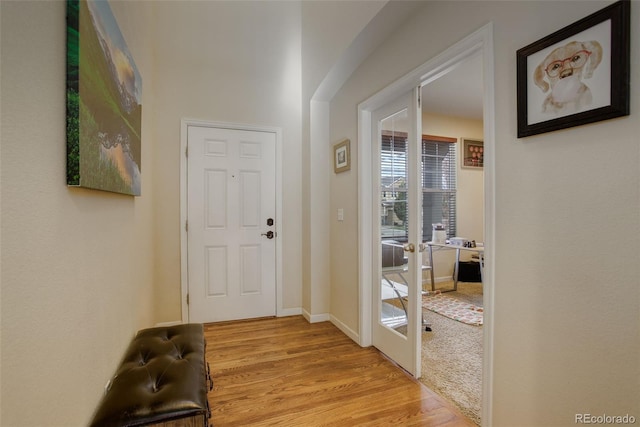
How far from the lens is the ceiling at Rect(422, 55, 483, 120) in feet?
10.8

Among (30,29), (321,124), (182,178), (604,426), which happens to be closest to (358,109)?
(321,124)

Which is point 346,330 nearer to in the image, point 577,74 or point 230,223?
point 230,223

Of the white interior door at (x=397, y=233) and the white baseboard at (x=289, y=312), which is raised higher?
the white interior door at (x=397, y=233)

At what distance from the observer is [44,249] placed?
A: 2.77 ft

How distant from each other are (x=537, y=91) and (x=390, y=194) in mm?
1311

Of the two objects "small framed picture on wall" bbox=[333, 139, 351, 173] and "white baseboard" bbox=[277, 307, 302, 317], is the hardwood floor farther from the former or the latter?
"small framed picture on wall" bbox=[333, 139, 351, 173]

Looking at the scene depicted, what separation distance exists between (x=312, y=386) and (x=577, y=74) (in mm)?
2235

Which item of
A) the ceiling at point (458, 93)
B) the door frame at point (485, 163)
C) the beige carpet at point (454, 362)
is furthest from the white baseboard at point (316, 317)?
the ceiling at point (458, 93)

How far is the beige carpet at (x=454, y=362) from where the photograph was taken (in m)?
1.94

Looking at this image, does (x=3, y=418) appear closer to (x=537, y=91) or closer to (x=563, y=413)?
(x=563, y=413)

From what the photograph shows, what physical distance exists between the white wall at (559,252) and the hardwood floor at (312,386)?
22.5 inches

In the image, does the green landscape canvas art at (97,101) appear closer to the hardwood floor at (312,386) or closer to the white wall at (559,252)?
the hardwood floor at (312,386)

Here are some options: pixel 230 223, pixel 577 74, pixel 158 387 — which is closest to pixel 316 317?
pixel 230 223

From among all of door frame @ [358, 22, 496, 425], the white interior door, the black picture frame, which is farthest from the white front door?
the black picture frame
